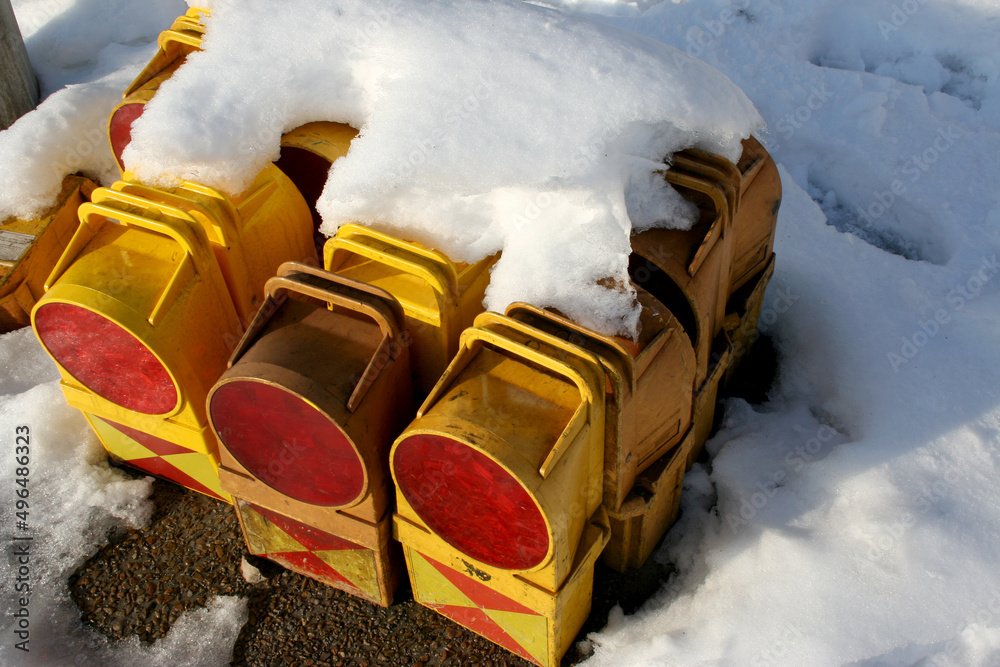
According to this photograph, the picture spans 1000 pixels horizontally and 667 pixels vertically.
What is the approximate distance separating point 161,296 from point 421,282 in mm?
693

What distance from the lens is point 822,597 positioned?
2.13 meters

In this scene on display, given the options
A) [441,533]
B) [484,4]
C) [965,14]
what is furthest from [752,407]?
[965,14]

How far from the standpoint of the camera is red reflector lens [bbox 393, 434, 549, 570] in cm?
175

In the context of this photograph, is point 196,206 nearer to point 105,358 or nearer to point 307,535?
point 105,358

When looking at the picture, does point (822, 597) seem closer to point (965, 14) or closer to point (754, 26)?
point (754, 26)

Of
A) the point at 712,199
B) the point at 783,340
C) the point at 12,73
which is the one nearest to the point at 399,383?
the point at 712,199

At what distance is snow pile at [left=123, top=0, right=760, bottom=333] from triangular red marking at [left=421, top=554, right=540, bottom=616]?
2.34 ft

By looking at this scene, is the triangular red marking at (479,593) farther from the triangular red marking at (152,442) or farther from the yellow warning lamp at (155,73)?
the yellow warning lamp at (155,73)

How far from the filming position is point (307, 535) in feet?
7.47

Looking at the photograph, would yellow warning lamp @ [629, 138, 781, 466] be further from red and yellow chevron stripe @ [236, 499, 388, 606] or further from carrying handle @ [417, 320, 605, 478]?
red and yellow chevron stripe @ [236, 499, 388, 606]

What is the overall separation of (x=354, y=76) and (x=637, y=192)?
0.90 meters

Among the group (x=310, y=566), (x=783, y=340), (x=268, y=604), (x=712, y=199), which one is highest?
(x=712, y=199)

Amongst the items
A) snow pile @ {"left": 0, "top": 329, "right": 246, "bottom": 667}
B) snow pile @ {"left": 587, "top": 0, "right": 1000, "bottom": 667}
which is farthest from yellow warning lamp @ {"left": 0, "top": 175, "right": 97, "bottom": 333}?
snow pile @ {"left": 587, "top": 0, "right": 1000, "bottom": 667}

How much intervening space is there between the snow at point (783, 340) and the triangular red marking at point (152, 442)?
8.9 inches
